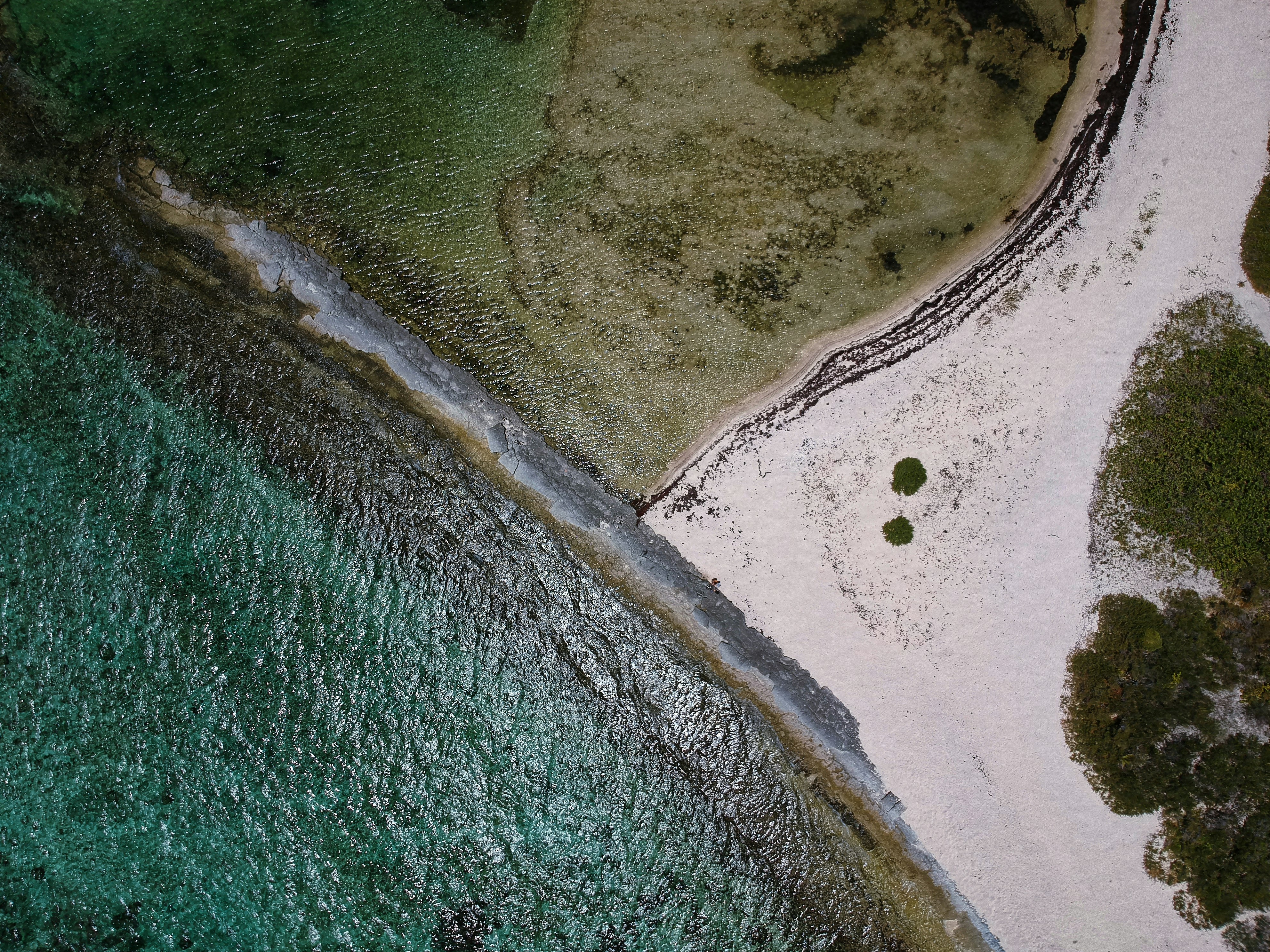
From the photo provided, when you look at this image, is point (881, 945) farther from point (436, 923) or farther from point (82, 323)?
point (82, 323)

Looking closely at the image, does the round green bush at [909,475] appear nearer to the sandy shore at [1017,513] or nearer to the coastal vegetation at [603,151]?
the sandy shore at [1017,513]

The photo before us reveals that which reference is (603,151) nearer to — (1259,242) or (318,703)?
(318,703)

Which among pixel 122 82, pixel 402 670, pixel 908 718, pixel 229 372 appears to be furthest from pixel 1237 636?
pixel 122 82

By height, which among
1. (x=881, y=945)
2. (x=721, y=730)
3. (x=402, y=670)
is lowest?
(x=881, y=945)

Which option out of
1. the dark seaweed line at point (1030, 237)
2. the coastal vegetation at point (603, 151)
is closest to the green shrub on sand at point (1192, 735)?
the dark seaweed line at point (1030, 237)

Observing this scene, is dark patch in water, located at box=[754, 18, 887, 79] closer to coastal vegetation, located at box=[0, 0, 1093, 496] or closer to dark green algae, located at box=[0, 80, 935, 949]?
coastal vegetation, located at box=[0, 0, 1093, 496]

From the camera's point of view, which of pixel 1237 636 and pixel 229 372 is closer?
pixel 1237 636

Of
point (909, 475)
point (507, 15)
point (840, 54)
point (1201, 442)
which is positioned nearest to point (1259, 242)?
point (1201, 442)

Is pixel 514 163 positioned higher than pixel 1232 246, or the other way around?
pixel 514 163
